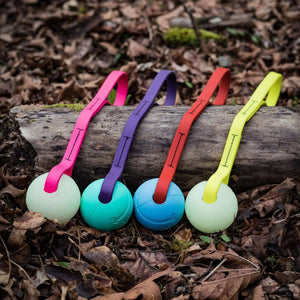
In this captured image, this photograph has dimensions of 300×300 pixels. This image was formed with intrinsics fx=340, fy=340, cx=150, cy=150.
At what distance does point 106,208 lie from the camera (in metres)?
2.65

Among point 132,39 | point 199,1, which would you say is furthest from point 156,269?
point 199,1

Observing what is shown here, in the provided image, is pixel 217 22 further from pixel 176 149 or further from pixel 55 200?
pixel 55 200

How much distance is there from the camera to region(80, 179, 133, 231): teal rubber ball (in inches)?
105

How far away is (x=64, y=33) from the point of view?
18.7 ft

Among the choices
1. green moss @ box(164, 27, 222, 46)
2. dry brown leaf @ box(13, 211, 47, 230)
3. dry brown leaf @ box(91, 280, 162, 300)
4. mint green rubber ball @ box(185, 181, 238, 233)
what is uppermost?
green moss @ box(164, 27, 222, 46)

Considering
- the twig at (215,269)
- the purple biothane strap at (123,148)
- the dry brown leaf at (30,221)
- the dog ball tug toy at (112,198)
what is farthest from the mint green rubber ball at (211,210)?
the dry brown leaf at (30,221)

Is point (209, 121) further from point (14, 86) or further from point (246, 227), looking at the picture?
point (14, 86)

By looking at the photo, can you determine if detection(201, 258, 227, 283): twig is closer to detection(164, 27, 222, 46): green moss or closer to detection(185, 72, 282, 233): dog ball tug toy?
detection(185, 72, 282, 233): dog ball tug toy

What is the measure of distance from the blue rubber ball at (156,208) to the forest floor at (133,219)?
13 centimetres

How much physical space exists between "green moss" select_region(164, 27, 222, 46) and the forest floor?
16 mm

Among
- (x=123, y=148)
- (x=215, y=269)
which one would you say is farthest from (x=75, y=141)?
(x=215, y=269)

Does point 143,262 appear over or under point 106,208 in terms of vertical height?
under

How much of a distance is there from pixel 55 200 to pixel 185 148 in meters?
1.13

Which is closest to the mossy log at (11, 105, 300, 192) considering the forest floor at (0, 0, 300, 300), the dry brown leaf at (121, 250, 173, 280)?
the forest floor at (0, 0, 300, 300)
